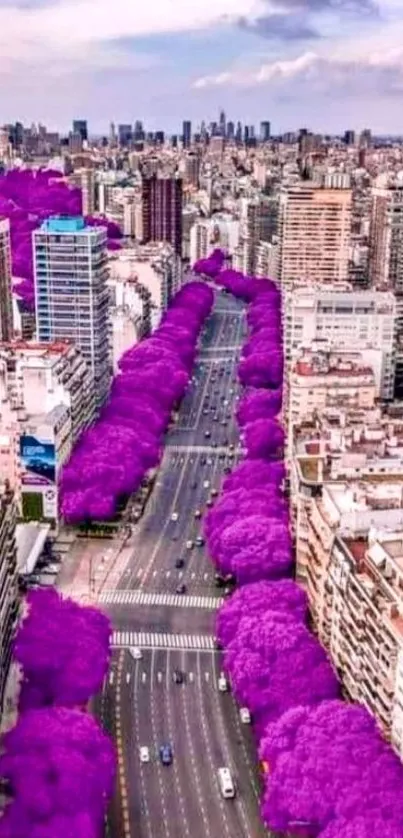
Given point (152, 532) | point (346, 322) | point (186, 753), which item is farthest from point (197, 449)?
point (186, 753)

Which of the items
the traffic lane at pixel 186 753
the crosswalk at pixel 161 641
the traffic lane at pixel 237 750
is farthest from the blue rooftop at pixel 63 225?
the traffic lane at pixel 237 750

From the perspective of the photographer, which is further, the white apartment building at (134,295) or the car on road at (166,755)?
the white apartment building at (134,295)

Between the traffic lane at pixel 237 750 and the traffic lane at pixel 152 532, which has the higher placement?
the traffic lane at pixel 152 532

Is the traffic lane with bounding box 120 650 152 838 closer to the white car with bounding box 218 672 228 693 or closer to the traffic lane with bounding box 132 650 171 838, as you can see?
the traffic lane with bounding box 132 650 171 838

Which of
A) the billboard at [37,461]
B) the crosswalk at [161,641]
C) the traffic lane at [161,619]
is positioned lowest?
the crosswalk at [161,641]

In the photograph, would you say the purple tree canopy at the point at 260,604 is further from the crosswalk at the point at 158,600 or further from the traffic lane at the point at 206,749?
the crosswalk at the point at 158,600

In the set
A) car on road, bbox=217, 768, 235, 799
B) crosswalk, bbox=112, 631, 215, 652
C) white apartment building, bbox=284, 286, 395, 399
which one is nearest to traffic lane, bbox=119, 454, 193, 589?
crosswalk, bbox=112, 631, 215, 652

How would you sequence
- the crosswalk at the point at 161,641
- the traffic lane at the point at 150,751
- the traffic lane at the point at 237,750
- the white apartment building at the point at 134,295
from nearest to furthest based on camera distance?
the traffic lane at the point at 150,751, the traffic lane at the point at 237,750, the crosswalk at the point at 161,641, the white apartment building at the point at 134,295
